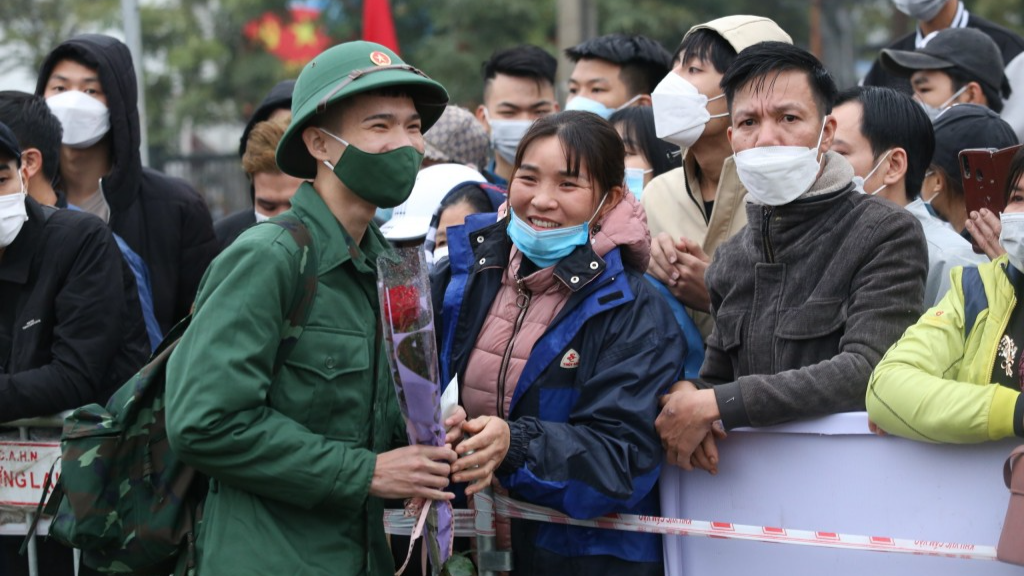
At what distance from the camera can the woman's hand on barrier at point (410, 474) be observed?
10.6 feet

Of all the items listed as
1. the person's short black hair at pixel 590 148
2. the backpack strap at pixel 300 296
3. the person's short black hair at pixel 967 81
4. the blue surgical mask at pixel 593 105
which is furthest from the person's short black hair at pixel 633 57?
the backpack strap at pixel 300 296

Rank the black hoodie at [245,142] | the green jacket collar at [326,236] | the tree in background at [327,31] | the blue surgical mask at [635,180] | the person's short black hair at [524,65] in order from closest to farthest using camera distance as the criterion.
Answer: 1. the green jacket collar at [326,236]
2. the blue surgical mask at [635,180]
3. the black hoodie at [245,142]
4. the person's short black hair at [524,65]
5. the tree in background at [327,31]

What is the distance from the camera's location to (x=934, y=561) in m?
3.56

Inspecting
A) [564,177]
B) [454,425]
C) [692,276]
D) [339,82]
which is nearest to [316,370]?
[454,425]

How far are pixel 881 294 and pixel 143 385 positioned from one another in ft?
6.94

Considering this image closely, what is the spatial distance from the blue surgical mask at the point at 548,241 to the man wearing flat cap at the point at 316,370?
0.51 metres

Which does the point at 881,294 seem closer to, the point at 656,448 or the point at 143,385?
the point at 656,448

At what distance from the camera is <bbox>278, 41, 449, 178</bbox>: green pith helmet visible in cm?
330

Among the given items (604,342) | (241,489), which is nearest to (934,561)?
(604,342)

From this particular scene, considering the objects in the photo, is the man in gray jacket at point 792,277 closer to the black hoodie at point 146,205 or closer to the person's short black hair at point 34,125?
the black hoodie at point 146,205

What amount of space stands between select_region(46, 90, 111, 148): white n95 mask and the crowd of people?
354 mm

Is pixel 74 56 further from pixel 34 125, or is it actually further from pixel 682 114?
pixel 682 114

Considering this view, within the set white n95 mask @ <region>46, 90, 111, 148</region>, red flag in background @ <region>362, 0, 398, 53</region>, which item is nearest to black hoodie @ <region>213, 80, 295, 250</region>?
white n95 mask @ <region>46, 90, 111, 148</region>

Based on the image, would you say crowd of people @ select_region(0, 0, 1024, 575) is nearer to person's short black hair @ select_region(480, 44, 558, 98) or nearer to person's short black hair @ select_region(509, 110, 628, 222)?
person's short black hair @ select_region(509, 110, 628, 222)
